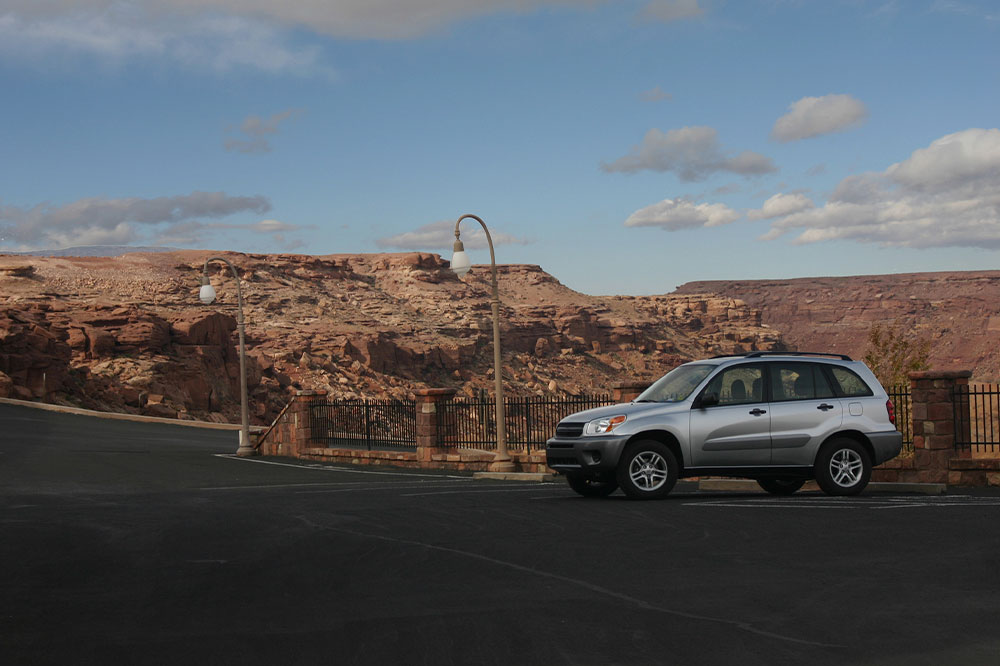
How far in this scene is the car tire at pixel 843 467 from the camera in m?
13.6

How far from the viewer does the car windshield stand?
13.8 m

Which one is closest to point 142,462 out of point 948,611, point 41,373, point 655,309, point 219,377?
point 948,611

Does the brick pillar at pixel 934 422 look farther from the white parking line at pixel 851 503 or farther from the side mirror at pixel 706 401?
the side mirror at pixel 706 401

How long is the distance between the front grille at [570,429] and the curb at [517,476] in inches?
229

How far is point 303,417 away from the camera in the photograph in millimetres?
28953

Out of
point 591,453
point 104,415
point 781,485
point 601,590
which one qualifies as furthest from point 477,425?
point 104,415

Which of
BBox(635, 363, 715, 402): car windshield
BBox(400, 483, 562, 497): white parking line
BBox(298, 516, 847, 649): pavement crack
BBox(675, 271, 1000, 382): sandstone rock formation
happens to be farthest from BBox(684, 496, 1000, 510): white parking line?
BBox(675, 271, 1000, 382): sandstone rock formation

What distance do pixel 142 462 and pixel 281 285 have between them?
304 feet

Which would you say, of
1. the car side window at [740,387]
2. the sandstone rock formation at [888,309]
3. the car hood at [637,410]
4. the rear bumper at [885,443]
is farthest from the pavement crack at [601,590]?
the sandstone rock formation at [888,309]

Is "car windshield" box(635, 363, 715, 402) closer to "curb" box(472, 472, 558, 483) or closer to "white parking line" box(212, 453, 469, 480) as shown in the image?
"curb" box(472, 472, 558, 483)

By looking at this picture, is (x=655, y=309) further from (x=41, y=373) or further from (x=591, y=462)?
(x=591, y=462)

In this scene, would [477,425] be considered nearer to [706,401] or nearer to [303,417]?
[303,417]

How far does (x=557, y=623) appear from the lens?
255 inches

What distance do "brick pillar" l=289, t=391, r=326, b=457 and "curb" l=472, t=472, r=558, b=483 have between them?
8.97m
